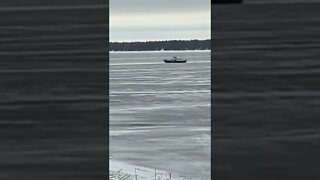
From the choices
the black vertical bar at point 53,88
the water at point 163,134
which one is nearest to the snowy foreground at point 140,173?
the water at point 163,134

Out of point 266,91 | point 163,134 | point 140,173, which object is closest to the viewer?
point 266,91

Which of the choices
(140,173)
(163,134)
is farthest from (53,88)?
(163,134)

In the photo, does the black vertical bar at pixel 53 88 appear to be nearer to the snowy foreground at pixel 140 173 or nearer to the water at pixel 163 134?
the water at pixel 163 134

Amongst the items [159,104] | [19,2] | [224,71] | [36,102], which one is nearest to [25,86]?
[36,102]

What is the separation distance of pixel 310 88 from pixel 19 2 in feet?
1.67

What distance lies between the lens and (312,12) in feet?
3.18

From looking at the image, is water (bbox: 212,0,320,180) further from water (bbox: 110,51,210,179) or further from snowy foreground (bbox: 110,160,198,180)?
snowy foreground (bbox: 110,160,198,180)

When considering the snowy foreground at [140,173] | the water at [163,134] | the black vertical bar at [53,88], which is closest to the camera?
the black vertical bar at [53,88]

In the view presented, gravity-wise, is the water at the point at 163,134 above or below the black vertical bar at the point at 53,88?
below

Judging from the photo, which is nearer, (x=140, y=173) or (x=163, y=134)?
(x=140, y=173)

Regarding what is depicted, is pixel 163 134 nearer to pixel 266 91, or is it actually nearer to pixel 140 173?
pixel 140 173

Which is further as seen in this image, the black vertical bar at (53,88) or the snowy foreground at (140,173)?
the snowy foreground at (140,173)

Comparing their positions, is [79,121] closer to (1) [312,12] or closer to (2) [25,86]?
(2) [25,86]

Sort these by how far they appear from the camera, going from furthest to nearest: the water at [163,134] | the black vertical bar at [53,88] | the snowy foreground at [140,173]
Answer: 1. the water at [163,134]
2. the snowy foreground at [140,173]
3. the black vertical bar at [53,88]
